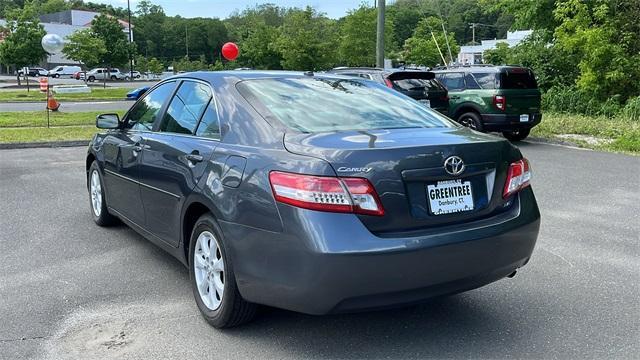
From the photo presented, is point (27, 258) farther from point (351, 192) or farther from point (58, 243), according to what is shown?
point (351, 192)

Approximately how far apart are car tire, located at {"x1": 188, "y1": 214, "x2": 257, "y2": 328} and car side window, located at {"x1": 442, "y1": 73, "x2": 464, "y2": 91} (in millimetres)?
12023

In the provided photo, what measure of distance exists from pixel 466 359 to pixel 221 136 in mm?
1975

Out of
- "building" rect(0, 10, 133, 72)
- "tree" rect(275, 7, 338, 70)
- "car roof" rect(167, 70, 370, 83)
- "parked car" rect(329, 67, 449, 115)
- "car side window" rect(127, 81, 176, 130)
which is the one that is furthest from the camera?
"building" rect(0, 10, 133, 72)

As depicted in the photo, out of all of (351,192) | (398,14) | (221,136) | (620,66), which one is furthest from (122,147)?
(398,14)

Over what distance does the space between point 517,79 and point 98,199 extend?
10.9 m

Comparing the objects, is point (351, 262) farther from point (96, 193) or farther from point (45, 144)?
point (45, 144)

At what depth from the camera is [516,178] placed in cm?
366

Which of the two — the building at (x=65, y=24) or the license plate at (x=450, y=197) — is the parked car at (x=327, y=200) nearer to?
the license plate at (x=450, y=197)

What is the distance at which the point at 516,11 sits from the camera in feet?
73.1

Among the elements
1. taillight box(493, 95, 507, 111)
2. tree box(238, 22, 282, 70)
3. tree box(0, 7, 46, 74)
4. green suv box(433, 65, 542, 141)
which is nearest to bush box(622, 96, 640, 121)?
green suv box(433, 65, 542, 141)

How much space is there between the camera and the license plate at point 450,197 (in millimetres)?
3223

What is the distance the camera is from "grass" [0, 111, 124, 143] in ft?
44.1

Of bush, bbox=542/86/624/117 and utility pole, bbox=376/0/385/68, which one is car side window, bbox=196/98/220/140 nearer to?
utility pole, bbox=376/0/385/68

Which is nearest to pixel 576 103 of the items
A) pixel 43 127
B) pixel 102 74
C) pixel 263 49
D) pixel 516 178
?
pixel 43 127
